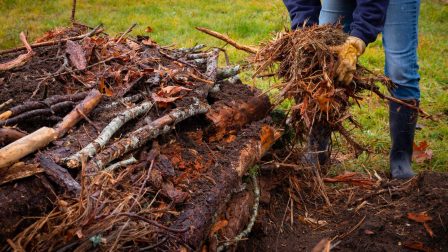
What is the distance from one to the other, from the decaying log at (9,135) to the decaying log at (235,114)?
1.13 metres

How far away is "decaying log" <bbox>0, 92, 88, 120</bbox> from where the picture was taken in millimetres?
2322

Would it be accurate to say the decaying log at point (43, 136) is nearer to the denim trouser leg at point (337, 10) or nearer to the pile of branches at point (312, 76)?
the pile of branches at point (312, 76)

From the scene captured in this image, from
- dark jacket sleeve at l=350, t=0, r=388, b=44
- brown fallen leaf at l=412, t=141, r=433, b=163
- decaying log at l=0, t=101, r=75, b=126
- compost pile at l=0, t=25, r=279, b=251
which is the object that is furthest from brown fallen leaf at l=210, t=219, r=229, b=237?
brown fallen leaf at l=412, t=141, r=433, b=163

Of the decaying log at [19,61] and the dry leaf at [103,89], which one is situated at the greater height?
the decaying log at [19,61]

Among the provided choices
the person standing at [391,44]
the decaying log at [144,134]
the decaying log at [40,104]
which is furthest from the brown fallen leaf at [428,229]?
the decaying log at [40,104]

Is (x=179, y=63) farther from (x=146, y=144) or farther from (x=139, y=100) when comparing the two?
(x=146, y=144)

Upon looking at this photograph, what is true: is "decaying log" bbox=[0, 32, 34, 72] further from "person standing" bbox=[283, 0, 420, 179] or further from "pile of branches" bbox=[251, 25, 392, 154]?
"person standing" bbox=[283, 0, 420, 179]

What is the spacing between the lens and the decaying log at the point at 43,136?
186 centimetres

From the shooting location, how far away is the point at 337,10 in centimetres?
377

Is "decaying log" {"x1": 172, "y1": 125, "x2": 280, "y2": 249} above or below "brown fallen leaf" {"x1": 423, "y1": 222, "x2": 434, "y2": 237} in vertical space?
above

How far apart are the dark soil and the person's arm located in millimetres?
1291

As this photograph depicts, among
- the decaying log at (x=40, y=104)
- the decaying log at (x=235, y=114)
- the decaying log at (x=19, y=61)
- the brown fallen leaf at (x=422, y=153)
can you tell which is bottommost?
the brown fallen leaf at (x=422, y=153)

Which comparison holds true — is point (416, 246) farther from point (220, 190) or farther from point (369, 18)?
point (369, 18)

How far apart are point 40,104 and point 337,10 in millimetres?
2504
